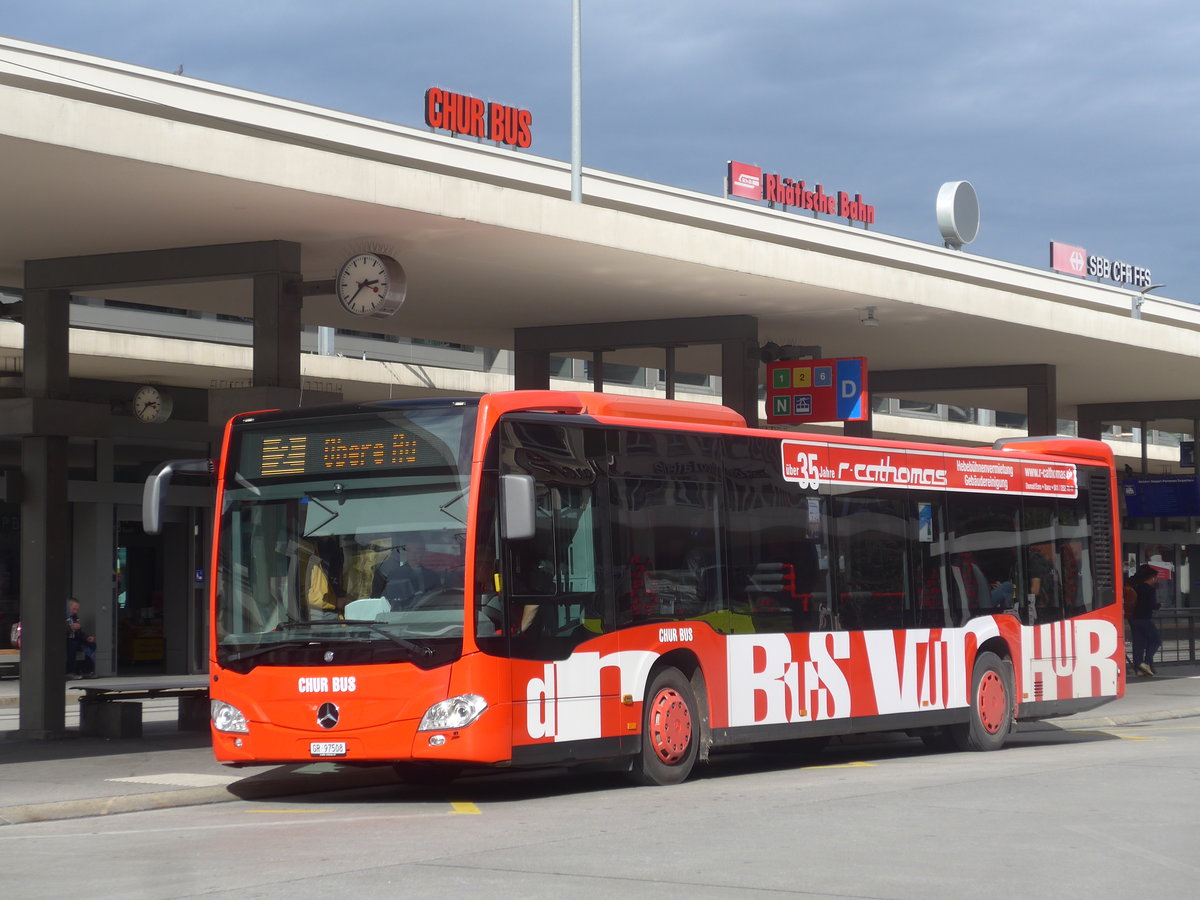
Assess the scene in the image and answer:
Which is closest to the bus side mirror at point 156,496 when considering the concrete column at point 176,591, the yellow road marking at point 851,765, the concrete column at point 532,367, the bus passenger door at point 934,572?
the yellow road marking at point 851,765

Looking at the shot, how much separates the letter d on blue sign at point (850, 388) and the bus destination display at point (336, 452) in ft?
38.5

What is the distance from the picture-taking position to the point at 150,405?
31.0 m

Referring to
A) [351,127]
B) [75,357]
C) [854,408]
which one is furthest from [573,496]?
[351,127]

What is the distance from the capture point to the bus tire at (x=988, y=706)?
17.7m

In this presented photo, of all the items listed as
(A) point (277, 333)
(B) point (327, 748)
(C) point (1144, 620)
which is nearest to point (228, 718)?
(B) point (327, 748)

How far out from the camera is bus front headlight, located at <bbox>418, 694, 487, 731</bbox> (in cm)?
1230

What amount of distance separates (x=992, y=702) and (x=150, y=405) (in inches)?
703

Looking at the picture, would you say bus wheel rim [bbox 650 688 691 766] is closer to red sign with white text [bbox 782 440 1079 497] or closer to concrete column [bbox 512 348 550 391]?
red sign with white text [bbox 782 440 1079 497]

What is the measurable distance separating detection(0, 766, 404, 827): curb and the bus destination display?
2493 millimetres

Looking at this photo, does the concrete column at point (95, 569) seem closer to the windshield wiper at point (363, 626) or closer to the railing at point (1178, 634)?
the railing at point (1178, 634)

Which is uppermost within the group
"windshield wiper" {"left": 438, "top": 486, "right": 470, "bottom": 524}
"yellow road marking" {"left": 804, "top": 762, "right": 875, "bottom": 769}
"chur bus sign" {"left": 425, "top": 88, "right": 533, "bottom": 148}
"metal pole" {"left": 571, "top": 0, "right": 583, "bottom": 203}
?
"chur bus sign" {"left": 425, "top": 88, "right": 533, "bottom": 148}

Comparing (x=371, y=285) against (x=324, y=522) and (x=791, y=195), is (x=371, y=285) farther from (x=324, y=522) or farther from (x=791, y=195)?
(x=791, y=195)

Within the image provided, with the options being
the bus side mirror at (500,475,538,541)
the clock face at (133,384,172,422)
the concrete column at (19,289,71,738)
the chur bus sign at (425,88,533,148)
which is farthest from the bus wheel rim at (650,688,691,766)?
the chur bus sign at (425,88,533,148)

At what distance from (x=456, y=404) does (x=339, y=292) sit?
531 cm
